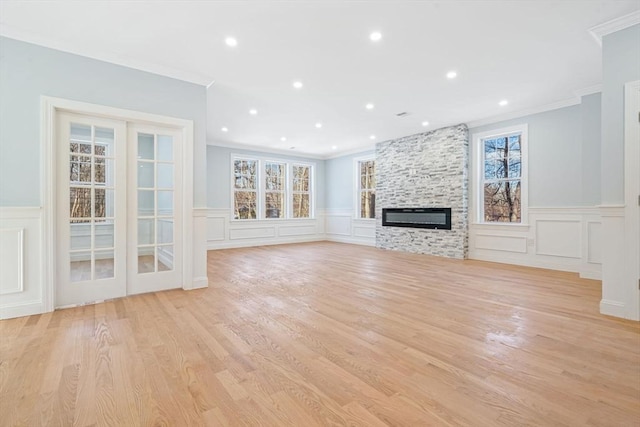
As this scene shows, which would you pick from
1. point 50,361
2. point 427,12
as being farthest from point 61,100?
point 427,12

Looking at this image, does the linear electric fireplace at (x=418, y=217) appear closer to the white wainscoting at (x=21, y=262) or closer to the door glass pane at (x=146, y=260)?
the door glass pane at (x=146, y=260)

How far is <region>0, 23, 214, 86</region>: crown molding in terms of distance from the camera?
112 inches

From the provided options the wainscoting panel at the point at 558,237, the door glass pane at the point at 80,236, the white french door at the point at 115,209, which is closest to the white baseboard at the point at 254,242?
the white french door at the point at 115,209

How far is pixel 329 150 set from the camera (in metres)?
9.01

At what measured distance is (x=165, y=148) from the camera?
376cm

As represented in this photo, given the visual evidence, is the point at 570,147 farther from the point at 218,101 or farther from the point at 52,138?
the point at 52,138

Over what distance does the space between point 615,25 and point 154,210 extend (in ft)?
17.6

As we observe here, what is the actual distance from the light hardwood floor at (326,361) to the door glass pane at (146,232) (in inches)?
26.0

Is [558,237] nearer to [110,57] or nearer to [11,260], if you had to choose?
[110,57]

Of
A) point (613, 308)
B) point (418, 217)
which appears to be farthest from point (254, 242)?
point (613, 308)

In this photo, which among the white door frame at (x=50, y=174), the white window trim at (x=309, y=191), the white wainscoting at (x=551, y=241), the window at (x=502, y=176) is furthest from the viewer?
the white window trim at (x=309, y=191)

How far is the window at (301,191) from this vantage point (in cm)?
952

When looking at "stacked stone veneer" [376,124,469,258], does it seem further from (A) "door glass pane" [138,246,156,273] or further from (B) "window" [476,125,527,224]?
(A) "door glass pane" [138,246,156,273]

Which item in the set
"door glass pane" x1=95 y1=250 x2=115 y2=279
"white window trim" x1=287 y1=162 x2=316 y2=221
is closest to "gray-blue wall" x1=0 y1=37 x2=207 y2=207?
A: "door glass pane" x1=95 y1=250 x2=115 y2=279
